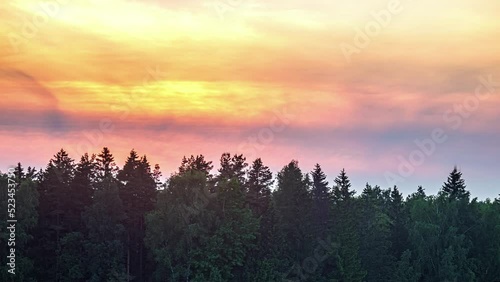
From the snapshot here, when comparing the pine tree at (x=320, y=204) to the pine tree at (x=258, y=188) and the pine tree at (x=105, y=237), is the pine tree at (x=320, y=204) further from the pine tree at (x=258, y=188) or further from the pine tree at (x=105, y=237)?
the pine tree at (x=105, y=237)

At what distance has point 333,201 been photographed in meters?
90.8

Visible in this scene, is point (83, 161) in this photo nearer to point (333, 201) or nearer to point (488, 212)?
point (333, 201)

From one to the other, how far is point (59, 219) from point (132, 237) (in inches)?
371

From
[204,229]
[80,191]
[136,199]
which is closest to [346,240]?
[204,229]

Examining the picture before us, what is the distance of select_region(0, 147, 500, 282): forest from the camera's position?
77.3 m

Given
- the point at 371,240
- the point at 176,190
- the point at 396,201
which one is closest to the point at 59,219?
the point at 176,190

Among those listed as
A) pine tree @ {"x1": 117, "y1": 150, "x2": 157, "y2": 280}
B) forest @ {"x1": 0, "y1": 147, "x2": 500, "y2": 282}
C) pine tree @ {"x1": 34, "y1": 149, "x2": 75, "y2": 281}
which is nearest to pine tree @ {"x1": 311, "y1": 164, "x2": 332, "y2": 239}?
forest @ {"x1": 0, "y1": 147, "x2": 500, "y2": 282}

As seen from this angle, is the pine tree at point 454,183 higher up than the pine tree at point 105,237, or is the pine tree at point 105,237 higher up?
the pine tree at point 454,183

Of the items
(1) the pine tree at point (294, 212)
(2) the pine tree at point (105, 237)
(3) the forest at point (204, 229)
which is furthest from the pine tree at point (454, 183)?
(2) the pine tree at point (105, 237)

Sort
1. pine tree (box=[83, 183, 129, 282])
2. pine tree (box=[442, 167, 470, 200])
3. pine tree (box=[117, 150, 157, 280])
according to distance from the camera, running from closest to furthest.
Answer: pine tree (box=[83, 183, 129, 282]) < pine tree (box=[117, 150, 157, 280]) < pine tree (box=[442, 167, 470, 200])

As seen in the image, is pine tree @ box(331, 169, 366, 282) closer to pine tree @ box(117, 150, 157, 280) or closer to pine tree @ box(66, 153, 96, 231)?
pine tree @ box(117, 150, 157, 280)

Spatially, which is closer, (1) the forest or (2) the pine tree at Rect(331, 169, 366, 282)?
(1) the forest

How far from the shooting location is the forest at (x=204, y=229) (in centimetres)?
7731

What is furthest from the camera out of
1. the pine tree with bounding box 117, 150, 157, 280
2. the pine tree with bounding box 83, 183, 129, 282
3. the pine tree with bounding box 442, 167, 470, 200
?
the pine tree with bounding box 442, 167, 470, 200
